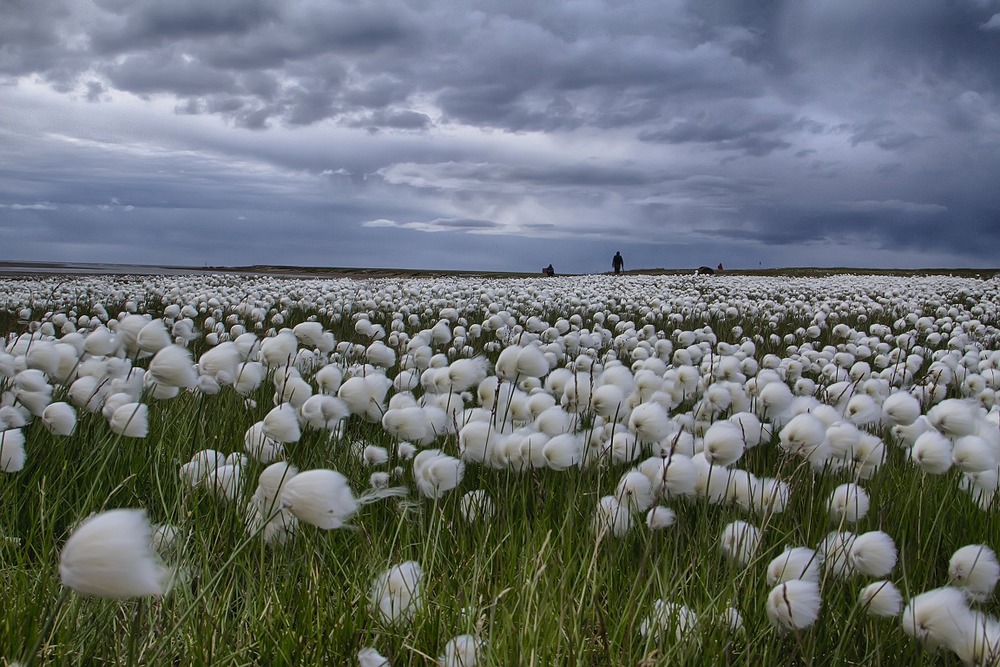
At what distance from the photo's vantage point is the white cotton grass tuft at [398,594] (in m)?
2.38

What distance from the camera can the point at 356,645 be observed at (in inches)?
94.0

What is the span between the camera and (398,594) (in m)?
2.44

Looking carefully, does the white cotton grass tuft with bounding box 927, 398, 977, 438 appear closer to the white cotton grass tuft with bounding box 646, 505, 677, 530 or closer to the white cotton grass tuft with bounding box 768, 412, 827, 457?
the white cotton grass tuft with bounding box 768, 412, 827, 457

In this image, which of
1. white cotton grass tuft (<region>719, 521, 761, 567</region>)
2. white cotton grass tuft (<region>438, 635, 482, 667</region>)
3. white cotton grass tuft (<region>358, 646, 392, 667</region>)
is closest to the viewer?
white cotton grass tuft (<region>358, 646, 392, 667</region>)

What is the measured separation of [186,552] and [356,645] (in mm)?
807

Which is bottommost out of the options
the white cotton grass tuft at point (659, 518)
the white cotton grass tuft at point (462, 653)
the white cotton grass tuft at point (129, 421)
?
the white cotton grass tuft at point (462, 653)

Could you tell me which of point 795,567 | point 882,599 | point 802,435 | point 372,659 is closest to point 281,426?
point 372,659

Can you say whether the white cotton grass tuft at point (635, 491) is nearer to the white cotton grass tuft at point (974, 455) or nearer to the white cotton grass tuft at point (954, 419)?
the white cotton grass tuft at point (974, 455)

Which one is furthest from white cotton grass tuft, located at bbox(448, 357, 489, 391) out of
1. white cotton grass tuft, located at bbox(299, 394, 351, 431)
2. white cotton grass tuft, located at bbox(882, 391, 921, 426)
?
white cotton grass tuft, located at bbox(882, 391, 921, 426)

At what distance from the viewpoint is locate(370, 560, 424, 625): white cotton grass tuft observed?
2.38 meters

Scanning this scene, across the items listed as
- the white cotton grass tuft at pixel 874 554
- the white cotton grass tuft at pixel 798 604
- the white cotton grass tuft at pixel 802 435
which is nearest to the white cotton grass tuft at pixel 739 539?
the white cotton grass tuft at pixel 874 554

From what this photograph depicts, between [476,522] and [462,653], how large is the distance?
109 centimetres

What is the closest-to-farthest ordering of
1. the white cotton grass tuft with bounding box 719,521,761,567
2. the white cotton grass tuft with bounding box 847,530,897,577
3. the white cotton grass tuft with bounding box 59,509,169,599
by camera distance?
the white cotton grass tuft with bounding box 59,509,169,599, the white cotton grass tuft with bounding box 847,530,897,577, the white cotton grass tuft with bounding box 719,521,761,567

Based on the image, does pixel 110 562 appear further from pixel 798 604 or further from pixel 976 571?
pixel 976 571
